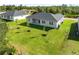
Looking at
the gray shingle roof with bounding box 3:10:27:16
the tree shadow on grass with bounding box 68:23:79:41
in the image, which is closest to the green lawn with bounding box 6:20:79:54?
the tree shadow on grass with bounding box 68:23:79:41

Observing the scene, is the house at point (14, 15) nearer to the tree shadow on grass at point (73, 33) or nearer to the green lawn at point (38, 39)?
the green lawn at point (38, 39)

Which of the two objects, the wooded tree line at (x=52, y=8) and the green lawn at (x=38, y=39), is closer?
the green lawn at (x=38, y=39)

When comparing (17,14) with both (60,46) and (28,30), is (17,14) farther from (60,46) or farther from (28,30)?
(60,46)

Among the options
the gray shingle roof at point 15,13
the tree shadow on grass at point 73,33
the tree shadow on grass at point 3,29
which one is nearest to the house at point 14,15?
the gray shingle roof at point 15,13

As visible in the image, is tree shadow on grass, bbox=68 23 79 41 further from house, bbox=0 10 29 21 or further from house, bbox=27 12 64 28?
house, bbox=0 10 29 21

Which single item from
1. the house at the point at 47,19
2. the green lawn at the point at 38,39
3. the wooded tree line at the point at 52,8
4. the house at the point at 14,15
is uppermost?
the wooded tree line at the point at 52,8

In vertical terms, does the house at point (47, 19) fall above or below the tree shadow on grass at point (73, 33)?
above

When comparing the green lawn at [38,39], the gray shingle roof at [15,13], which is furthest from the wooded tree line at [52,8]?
the green lawn at [38,39]
